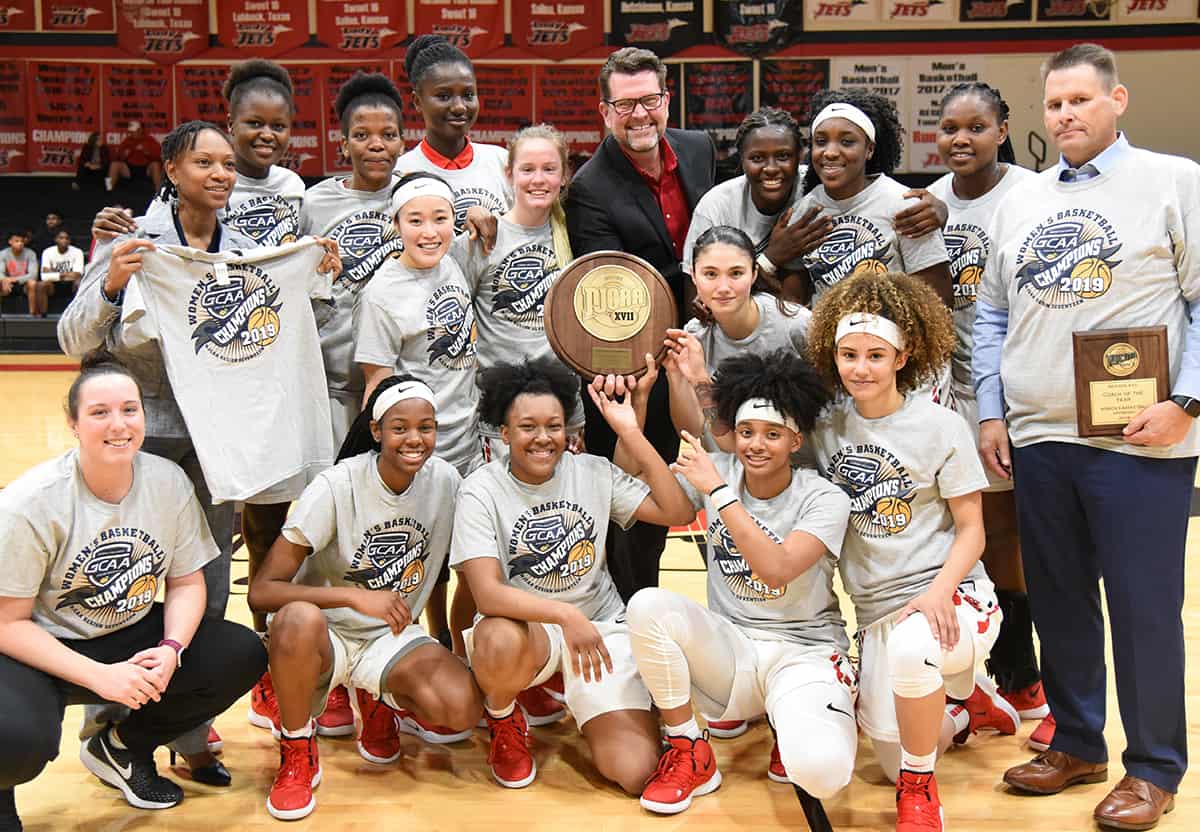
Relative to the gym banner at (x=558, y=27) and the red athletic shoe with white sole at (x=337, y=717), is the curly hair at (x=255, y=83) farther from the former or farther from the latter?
A: the gym banner at (x=558, y=27)

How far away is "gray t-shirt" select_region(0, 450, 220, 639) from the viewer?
9.95 ft

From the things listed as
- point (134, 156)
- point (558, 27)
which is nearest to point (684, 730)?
point (558, 27)

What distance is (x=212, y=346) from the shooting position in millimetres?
3541

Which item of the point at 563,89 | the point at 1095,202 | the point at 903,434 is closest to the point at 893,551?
the point at 903,434

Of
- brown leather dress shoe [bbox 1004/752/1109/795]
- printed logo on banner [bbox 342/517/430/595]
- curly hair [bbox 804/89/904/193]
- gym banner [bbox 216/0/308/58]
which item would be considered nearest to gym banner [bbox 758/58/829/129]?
gym banner [bbox 216/0/308/58]

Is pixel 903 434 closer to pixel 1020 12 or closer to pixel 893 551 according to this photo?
pixel 893 551

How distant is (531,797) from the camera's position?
3.44 m

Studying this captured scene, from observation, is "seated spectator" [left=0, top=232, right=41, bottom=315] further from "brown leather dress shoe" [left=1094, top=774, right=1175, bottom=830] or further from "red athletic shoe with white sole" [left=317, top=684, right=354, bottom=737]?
"brown leather dress shoe" [left=1094, top=774, right=1175, bottom=830]

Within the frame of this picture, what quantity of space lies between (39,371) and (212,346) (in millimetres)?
9597

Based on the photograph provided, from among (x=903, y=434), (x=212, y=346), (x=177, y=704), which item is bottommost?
(x=177, y=704)

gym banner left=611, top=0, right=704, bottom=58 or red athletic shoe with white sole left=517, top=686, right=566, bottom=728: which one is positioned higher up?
gym banner left=611, top=0, right=704, bottom=58

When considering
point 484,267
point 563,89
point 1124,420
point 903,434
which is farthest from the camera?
point 563,89

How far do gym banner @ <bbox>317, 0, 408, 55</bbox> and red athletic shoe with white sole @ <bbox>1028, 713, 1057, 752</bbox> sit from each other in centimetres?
1137

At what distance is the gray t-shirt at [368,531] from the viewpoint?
11.7 ft
